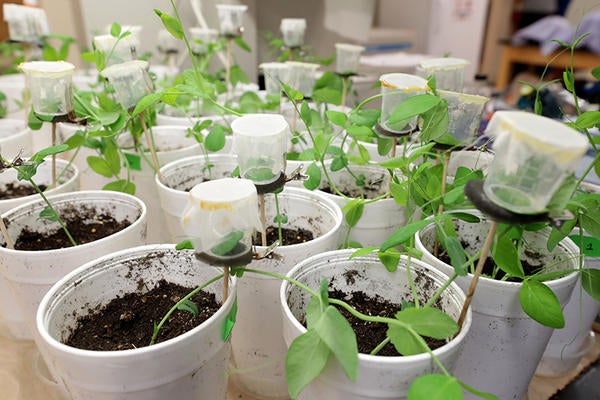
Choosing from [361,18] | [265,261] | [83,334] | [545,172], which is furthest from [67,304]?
[361,18]

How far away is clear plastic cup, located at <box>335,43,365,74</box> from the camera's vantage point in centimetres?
105

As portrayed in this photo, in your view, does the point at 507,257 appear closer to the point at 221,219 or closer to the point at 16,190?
the point at 221,219

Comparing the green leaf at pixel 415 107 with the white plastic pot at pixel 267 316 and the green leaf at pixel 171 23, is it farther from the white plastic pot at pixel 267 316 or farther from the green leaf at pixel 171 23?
the green leaf at pixel 171 23

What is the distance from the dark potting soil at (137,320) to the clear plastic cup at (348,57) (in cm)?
68

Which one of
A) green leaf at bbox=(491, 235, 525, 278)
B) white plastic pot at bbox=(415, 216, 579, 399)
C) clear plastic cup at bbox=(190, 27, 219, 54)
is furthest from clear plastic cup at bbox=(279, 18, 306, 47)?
green leaf at bbox=(491, 235, 525, 278)

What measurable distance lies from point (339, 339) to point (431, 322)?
4.1 inches

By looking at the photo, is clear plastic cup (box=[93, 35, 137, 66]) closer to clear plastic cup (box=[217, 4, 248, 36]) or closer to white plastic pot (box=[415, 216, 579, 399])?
clear plastic cup (box=[217, 4, 248, 36])

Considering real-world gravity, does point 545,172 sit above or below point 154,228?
above

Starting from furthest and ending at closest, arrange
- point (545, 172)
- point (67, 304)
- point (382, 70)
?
point (382, 70)
point (67, 304)
point (545, 172)

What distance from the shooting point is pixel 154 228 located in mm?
1045

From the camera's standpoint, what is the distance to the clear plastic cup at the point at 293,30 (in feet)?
3.78

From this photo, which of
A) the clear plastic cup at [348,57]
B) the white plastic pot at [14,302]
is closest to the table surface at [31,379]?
the white plastic pot at [14,302]

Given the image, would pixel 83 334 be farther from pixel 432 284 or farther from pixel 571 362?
pixel 571 362

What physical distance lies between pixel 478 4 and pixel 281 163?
287cm
